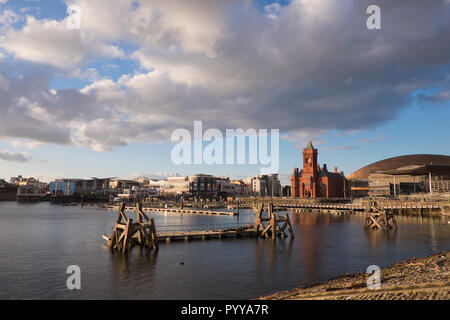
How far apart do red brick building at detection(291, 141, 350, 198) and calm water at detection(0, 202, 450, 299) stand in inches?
3706

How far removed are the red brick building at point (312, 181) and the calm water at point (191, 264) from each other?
9413 centimetres

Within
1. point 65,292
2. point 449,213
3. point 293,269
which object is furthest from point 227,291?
point 449,213

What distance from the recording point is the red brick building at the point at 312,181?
13862cm

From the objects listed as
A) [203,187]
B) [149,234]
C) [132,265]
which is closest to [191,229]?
[149,234]

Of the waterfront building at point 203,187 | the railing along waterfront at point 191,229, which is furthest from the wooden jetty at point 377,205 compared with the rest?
the waterfront building at point 203,187

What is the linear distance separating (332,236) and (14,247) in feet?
139

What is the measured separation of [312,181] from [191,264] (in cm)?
11848

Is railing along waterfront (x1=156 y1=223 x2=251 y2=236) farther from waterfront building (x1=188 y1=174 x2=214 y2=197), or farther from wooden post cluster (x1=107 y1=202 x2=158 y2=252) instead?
waterfront building (x1=188 y1=174 x2=214 y2=197)

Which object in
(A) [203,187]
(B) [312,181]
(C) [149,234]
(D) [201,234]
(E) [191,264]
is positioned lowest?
(E) [191,264]

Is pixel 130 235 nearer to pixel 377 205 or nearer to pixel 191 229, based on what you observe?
pixel 191 229

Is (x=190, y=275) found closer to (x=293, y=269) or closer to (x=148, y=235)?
(x=293, y=269)

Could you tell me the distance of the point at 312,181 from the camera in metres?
138

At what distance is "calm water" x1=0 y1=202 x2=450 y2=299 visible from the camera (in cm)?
2081

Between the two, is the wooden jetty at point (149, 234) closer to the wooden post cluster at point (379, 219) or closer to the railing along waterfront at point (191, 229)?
the railing along waterfront at point (191, 229)
